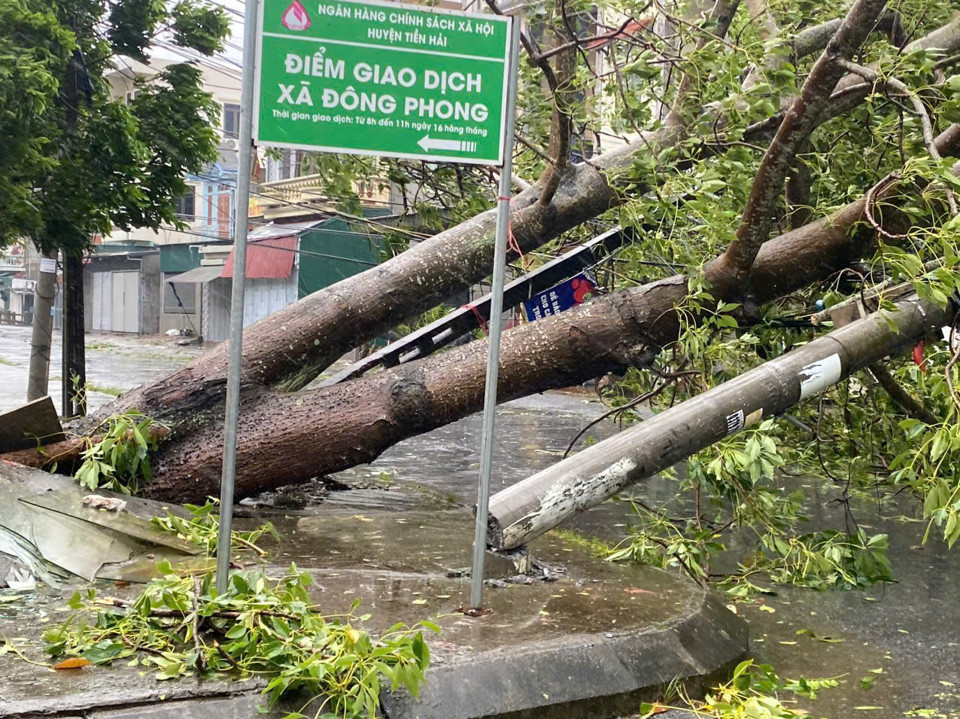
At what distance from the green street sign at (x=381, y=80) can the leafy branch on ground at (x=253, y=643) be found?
1589mm

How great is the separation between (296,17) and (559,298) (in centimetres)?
312

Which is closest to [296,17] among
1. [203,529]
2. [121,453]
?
[203,529]

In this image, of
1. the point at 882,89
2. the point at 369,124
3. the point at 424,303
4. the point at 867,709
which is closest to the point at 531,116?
the point at 424,303

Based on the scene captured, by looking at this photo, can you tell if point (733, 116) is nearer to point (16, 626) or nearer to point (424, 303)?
point (424, 303)

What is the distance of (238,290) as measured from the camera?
135 inches

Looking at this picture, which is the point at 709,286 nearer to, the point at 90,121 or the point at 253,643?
the point at 253,643

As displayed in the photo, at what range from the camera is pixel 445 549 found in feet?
17.1

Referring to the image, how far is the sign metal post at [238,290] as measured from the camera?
3.43 m

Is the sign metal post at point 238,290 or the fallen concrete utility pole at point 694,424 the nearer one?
the sign metal post at point 238,290

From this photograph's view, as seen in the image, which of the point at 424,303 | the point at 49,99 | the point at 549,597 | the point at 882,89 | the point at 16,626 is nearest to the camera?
the point at 16,626

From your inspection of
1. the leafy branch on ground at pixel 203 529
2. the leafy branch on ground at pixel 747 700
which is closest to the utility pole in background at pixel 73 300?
the leafy branch on ground at pixel 203 529

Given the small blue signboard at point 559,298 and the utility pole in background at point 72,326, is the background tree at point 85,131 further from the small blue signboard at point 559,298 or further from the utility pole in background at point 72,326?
the small blue signboard at point 559,298

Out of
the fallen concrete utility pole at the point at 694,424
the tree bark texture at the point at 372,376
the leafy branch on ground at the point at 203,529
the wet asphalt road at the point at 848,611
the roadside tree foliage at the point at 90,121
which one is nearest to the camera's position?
the wet asphalt road at the point at 848,611

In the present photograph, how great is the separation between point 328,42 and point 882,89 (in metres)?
3.00
